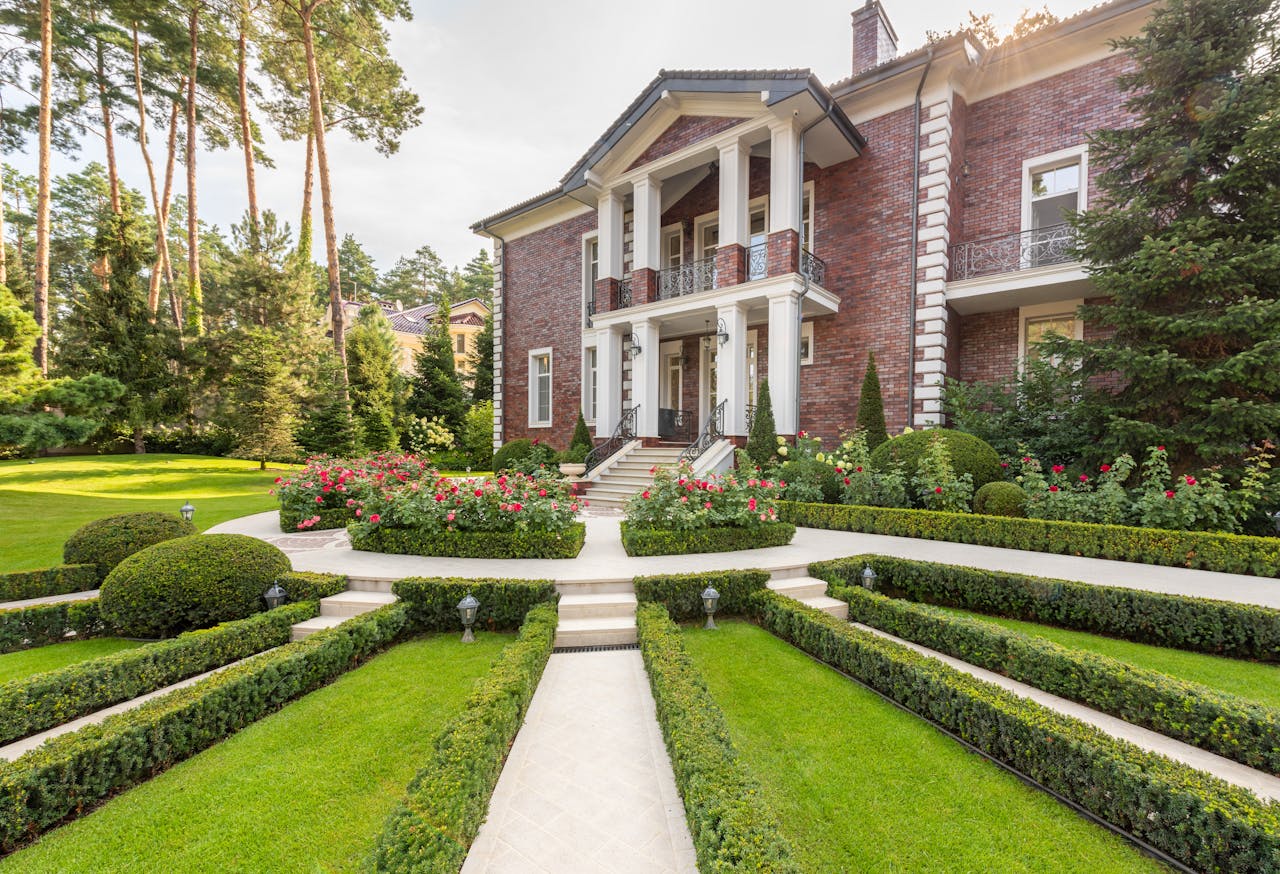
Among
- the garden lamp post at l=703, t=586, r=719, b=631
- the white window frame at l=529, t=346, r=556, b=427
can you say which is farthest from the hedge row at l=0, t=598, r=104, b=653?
the white window frame at l=529, t=346, r=556, b=427

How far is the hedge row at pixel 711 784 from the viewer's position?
71.9 inches

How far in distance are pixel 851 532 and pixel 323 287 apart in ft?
62.5

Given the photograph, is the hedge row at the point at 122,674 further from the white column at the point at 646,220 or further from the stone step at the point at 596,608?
the white column at the point at 646,220

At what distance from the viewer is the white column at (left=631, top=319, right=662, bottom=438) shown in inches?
473

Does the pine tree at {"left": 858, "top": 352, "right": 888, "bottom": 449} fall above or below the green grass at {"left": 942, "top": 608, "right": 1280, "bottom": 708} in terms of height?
above

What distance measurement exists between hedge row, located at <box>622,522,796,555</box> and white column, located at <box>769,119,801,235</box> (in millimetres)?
6603

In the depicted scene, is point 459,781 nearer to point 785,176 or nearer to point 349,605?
point 349,605

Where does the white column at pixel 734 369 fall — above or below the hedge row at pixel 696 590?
above

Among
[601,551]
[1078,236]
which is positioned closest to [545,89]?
[601,551]

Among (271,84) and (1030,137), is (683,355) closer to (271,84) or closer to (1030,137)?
(1030,137)

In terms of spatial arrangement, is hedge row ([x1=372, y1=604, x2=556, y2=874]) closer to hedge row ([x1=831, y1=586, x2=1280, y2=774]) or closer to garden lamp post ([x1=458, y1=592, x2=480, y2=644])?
garden lamp post ([x1=458, y1=592, x2=480, y2=644])

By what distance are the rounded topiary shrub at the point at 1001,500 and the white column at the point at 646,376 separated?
6.74m

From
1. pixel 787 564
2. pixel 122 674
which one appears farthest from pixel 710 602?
pixel 122 674

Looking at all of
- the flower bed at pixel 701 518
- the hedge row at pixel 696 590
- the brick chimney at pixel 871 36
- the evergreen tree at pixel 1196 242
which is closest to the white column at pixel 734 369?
the flower bed at pixel 701 518
